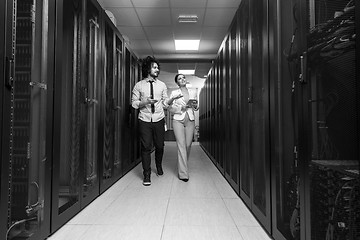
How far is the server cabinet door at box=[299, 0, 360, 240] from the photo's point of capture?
109 centimetres

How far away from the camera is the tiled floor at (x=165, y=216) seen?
162 centimetres

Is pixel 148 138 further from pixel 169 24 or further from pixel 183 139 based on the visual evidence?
pixel 169 24

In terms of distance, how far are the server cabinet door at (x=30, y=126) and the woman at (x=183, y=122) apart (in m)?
1.88

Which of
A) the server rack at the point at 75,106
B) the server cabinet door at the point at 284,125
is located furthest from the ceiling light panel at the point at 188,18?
the server cabinet door at the point at 284,125

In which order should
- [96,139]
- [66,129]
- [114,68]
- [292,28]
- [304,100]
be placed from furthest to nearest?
1. [114,68]
2. [96,139]
3. [66,129]
4. [292,28]
5. [304,100]

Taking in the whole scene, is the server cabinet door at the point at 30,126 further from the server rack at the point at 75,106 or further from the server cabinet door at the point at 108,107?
the server cabinet door at the point at 108,107

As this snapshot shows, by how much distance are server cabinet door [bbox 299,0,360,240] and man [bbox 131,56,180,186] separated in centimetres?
213

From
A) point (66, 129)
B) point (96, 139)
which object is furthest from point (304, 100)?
point (96, 139)

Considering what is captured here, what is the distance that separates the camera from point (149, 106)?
126 inches

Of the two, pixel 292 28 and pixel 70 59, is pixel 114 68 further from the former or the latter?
pixel 292 28

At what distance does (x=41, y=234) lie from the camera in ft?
4.83

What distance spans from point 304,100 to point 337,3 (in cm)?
44

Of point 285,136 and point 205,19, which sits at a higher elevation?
point 205,19

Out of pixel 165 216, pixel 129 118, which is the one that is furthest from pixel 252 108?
pixel 129 118
